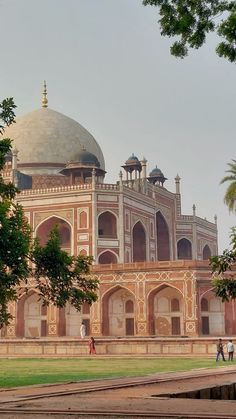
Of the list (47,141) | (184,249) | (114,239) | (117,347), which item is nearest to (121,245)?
(114,239)

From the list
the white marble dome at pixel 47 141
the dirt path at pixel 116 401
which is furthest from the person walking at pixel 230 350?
the white marble dome at pixel 47 141

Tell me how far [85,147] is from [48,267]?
40482 mm

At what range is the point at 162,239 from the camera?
5575cm

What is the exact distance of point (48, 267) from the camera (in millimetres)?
17156

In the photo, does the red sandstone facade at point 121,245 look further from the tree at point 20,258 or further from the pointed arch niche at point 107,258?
the tree at point 20,258

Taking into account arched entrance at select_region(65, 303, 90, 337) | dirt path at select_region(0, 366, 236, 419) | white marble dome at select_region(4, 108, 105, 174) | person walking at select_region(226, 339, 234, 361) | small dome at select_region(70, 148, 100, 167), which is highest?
white marble dome at select_region(4, 108, 105, 174)

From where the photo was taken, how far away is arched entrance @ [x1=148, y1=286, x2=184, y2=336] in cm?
3997

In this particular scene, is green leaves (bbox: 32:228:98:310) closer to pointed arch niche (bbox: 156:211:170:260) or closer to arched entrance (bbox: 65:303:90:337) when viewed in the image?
arched entrance (bbox: 65:303:90:337)

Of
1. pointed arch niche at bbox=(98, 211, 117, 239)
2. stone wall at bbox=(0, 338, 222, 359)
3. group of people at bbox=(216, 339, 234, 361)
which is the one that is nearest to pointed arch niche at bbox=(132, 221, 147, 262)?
pointed arch niche at bbox=(98, 211, 117, 239)

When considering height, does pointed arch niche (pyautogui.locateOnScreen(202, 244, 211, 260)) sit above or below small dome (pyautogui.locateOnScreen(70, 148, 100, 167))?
below

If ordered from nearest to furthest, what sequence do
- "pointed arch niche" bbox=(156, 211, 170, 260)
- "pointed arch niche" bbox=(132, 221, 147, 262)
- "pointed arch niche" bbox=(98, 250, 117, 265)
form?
"pointed arch niche" bbox=(98, 250, 117, 265), "pointed arch niche" bbox=(132, 221, 147, 262), "pointed arch niche" bbox=(156, 211, 170, 260)

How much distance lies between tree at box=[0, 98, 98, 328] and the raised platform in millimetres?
9340

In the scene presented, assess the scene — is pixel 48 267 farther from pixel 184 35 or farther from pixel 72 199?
pixel 72 199

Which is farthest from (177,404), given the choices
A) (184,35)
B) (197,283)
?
(197,283)
